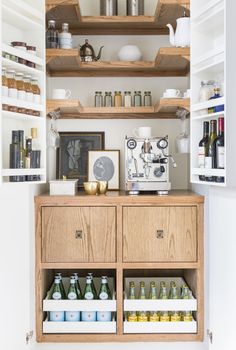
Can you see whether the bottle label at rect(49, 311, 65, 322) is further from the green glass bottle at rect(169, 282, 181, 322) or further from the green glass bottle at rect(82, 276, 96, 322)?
the green glass bottle at rect(169, 282, 181, 322)

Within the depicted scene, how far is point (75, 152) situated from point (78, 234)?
0.77m

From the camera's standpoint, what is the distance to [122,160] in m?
3.81

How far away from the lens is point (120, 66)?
3.60 metres

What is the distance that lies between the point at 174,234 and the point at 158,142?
23.7 inches

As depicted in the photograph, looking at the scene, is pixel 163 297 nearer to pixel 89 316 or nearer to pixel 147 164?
pixel 89 316

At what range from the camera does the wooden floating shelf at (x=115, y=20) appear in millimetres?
3166

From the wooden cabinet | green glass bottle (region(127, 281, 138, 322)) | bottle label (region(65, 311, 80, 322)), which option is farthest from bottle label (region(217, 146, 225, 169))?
bottle label (region(65, 311, 80, 322))

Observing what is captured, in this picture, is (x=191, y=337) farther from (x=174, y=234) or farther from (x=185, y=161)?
(x=185, y=161)

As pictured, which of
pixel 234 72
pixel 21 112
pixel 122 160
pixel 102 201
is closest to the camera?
pixel 234 72

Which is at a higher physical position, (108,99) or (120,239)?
(108,99)

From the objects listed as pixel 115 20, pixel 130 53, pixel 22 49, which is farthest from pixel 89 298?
pixel 115 20

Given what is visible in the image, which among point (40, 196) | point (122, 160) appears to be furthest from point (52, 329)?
point (122, 160)

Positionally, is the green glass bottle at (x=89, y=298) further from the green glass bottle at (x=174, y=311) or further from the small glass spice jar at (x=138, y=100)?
the small glass spice jar at (x=138, y=100)

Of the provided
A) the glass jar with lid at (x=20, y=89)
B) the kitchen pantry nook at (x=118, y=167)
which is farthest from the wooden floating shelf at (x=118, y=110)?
the glass jar with lid at (x=20, y=89)
